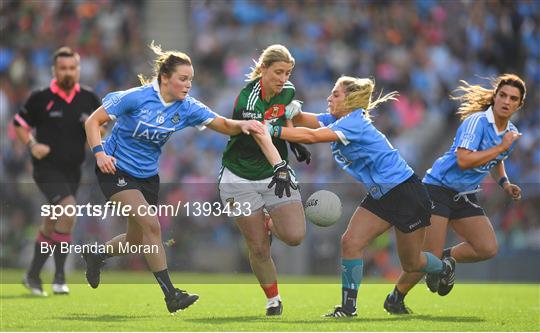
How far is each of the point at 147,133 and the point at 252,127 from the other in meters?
0.86

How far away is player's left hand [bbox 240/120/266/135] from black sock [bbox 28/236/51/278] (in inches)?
136

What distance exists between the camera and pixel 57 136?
11211mm

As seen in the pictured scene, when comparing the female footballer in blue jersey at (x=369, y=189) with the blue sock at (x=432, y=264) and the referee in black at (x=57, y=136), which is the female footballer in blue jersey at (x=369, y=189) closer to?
the blue sock at (x=432, y=264)

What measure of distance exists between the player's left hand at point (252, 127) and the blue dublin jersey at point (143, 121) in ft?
0.95

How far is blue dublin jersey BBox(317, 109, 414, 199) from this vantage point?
27.9ft

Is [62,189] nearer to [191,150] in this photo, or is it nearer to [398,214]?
[398,214]

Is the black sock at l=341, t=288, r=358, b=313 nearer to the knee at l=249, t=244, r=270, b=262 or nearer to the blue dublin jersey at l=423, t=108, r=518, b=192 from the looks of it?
the knee at l=249, t=244, r=270, b=262

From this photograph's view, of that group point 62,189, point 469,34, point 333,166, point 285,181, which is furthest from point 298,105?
point 469,34

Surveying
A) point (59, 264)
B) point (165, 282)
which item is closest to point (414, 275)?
point (165, 282)

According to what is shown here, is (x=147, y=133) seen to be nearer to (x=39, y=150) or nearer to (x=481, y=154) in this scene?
(x=39, y=150)

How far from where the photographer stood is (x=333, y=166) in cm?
1858

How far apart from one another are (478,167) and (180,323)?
10.3ft

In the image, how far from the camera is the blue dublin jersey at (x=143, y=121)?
8500 millimetres

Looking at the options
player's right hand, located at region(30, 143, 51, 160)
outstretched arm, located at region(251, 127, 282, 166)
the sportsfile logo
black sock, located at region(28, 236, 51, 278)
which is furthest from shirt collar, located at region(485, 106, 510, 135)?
black sock, located at region(28, 236, 51, 278)
